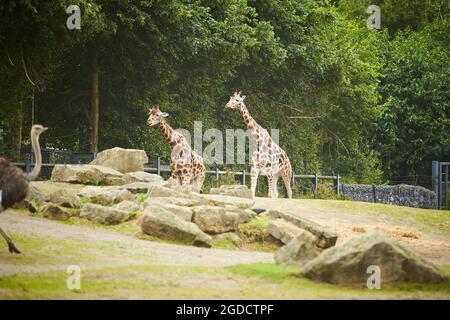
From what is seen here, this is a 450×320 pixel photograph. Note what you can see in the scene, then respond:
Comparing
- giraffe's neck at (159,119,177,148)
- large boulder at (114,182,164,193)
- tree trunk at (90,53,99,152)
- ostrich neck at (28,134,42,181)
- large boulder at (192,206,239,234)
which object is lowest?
large boulder at (192,206,239,234)

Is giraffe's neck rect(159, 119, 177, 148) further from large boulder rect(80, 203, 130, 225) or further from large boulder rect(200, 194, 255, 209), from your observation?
large boulder rect(80, 203, 130, 225)

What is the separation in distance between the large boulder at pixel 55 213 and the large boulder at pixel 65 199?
0.42 metres

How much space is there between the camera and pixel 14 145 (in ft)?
112

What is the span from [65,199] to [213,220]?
3.27 meters

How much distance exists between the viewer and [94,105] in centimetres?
3559

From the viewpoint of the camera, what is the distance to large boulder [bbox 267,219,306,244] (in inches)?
822

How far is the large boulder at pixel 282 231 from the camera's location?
20875mm

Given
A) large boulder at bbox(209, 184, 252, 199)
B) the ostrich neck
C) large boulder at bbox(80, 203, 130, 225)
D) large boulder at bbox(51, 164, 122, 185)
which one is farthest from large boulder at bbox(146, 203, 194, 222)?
large boulder at bbox(51, 164, 122, 185)

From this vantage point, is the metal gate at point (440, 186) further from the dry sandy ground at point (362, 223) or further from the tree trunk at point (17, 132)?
the tree trunk at point (17, 132)

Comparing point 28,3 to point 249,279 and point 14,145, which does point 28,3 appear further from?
point 249,279

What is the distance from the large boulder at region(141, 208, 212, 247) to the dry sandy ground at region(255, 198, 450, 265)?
12.4 ft

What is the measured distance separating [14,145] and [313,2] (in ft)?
52.8

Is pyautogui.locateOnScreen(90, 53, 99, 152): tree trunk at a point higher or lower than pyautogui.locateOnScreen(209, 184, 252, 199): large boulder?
higher

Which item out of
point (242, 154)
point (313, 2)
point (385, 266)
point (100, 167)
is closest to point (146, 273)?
point (385, 266)
